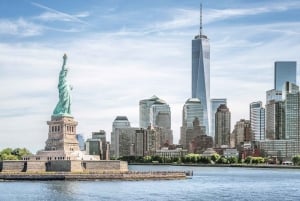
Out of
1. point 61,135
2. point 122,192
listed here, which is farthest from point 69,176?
point 122,192

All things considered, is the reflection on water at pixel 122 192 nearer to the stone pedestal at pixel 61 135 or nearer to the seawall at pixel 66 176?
the seawall at pixel 66 176

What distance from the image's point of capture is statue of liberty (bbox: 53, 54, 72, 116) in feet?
502

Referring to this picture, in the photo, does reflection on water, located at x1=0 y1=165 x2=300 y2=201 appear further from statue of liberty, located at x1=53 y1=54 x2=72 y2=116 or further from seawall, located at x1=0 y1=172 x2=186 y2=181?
statue of liberty, located at x1=53 y1=54 x2=72 y2=116

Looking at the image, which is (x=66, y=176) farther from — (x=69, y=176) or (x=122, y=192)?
(x=122, y=192)

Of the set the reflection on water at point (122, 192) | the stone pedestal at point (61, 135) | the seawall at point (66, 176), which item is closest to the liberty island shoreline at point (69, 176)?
the seawall at point (66, 176)

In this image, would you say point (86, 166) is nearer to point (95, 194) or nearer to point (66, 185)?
point (66, 185)

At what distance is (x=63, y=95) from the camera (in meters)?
154

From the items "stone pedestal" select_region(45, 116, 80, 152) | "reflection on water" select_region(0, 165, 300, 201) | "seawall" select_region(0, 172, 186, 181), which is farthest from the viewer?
"stone pedestal" select_region(45, 116, 80, 152)

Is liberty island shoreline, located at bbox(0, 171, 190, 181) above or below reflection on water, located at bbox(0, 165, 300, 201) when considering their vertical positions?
above

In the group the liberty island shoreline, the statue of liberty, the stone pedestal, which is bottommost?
the liberty island shoreline

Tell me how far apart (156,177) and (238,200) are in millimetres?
46851

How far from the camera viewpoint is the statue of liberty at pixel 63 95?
153 meters

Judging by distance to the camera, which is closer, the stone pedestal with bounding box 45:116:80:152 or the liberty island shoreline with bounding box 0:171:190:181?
the liberty island shoreline with bounding box 0:171:190:181

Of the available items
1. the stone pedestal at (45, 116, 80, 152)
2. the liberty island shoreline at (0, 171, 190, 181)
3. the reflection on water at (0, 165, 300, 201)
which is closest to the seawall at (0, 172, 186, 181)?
the liberty island shoreline at (0, 171, 190, 181)
